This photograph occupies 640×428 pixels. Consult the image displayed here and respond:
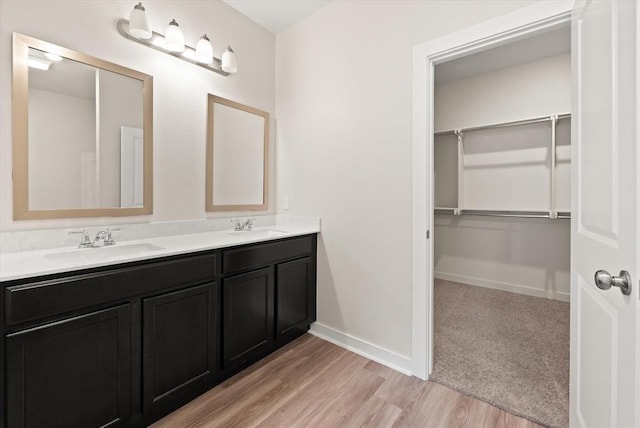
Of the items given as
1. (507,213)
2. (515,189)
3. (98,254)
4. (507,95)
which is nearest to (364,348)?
(98,254)

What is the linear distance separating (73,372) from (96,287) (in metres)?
0.34

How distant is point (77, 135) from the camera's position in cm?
156

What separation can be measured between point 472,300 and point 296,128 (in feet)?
8.49

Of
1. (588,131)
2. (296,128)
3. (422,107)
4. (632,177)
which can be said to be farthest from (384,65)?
(632,177)

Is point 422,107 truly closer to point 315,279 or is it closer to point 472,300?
point 315,279

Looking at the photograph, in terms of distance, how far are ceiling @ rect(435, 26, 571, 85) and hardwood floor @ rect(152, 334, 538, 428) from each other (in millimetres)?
2677

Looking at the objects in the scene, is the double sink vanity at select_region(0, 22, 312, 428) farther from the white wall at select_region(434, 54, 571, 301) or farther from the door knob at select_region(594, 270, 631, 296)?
the white wall at select_region(434, 54, 571, 301)

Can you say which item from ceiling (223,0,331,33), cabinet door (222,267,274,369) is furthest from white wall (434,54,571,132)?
cabinet door (222,267,274,369)

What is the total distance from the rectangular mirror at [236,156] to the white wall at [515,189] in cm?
253

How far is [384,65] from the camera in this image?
1932 millimetres

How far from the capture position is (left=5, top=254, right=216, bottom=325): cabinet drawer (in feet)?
3.34

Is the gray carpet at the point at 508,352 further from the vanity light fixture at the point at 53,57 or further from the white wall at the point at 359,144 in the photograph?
the vanity light fixture at the point at 53,57

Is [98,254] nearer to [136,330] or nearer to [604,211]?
[136,330]

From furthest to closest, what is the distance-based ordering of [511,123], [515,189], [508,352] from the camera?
1. [515,189]
2. [511,123]
3. [508,352]
